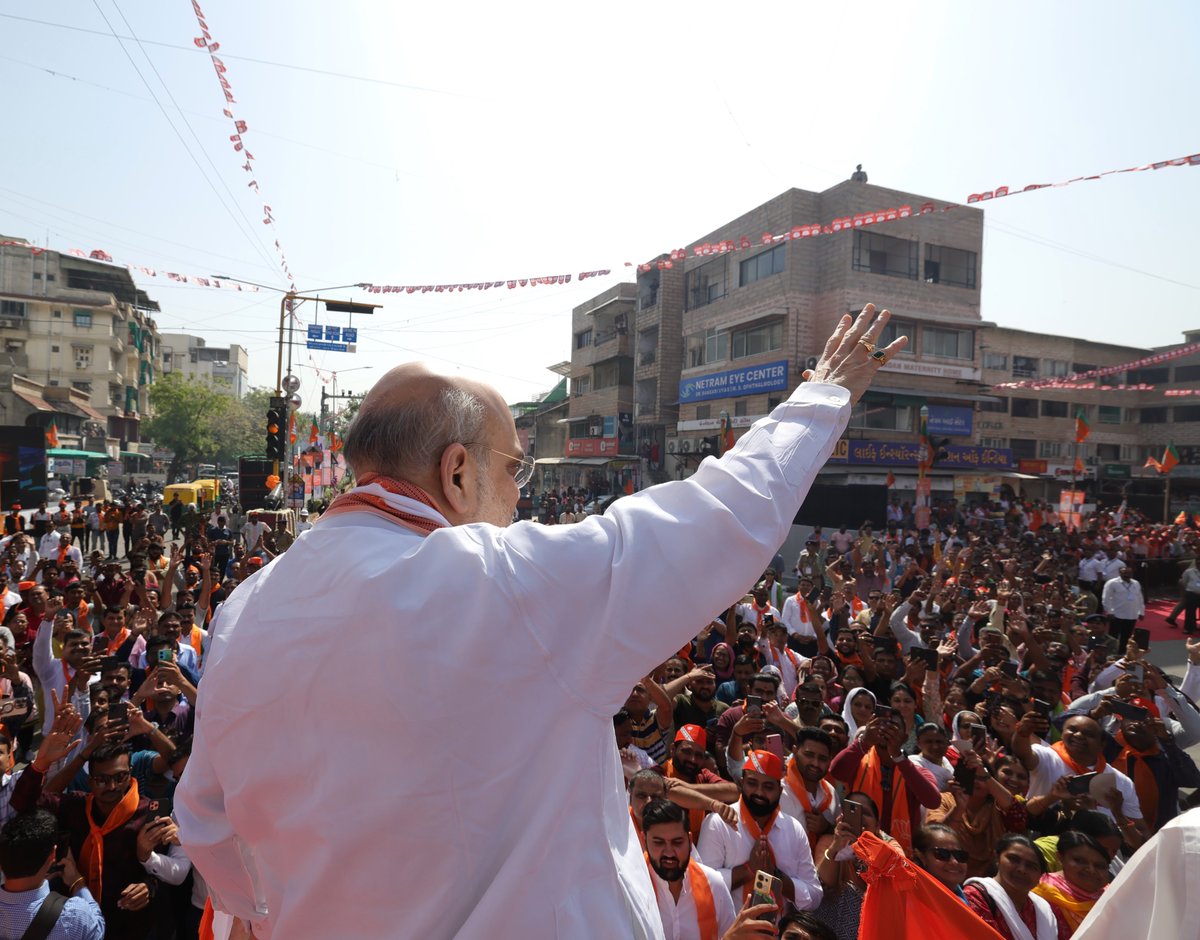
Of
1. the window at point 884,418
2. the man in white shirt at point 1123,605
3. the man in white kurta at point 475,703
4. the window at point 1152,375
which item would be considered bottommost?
the man in white shirt at point 1123,605

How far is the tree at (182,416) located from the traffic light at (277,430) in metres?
42.3

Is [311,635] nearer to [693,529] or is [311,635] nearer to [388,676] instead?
[388,676]

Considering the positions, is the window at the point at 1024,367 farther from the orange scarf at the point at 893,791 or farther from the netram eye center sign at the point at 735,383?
the orange scarf at the point at 893,791

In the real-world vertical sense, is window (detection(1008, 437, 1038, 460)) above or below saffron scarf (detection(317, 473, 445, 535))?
above

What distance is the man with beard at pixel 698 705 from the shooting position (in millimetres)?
6223

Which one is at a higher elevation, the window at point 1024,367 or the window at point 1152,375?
the window at point 1152,375

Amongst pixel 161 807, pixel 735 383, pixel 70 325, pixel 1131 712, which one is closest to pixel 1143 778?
pixel 1131 712

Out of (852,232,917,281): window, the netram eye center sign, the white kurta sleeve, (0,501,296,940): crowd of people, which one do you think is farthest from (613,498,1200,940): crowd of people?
(852,232,917,281): window

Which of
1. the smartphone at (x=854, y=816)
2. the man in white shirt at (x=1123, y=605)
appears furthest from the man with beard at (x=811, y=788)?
the man in white shirt at (x=1123, y=605)

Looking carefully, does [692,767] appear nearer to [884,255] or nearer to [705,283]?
[884,255]

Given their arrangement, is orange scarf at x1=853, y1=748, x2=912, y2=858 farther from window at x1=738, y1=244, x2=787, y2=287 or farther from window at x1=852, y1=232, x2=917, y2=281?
window at x1=738, y1=244, x2=787, y2=287

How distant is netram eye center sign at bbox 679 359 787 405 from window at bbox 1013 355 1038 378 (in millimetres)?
17707

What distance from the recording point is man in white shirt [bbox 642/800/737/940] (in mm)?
3398

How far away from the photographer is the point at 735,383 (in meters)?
28.6
